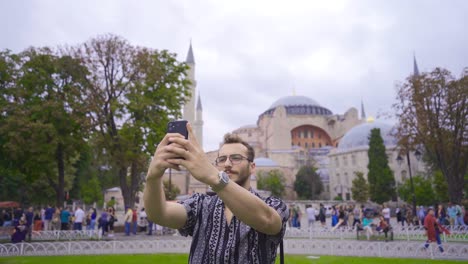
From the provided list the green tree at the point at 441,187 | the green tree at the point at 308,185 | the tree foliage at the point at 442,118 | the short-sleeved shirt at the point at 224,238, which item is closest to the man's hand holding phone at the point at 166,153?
the short-sleeved shirt at the point at 224,238

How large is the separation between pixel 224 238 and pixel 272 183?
52946 mm

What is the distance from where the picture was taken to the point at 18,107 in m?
20.5

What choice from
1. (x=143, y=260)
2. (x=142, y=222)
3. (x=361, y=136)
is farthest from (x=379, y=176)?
(x=143, y=260)

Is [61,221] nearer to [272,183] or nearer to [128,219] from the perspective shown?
[128,219]

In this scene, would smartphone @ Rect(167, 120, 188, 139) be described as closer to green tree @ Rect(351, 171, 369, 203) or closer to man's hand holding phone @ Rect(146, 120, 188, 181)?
man's hand holding phone @ Rect(146, 120, 188, 181)

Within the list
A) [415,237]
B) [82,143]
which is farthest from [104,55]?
[415,237]

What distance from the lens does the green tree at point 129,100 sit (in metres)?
20.0

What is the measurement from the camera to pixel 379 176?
44.1m

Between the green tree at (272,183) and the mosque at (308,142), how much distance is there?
4701 millimetres

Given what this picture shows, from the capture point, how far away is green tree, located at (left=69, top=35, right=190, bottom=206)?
1997cm

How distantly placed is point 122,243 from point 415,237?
1278 centimetres

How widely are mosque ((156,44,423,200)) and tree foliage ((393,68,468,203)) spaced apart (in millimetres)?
28831

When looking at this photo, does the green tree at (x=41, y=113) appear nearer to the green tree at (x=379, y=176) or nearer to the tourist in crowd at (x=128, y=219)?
the tourist in crowd at (x=128, y=219)

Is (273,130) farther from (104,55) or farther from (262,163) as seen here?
(104,55)
